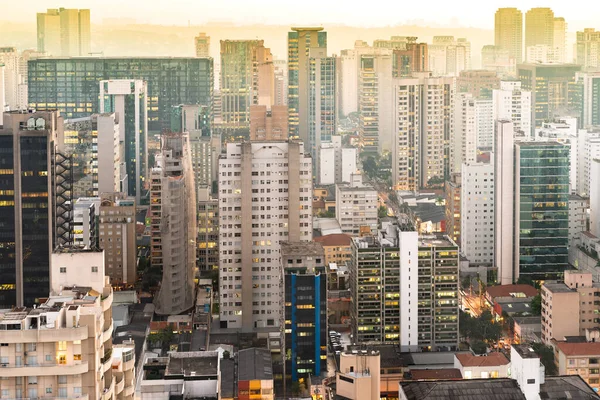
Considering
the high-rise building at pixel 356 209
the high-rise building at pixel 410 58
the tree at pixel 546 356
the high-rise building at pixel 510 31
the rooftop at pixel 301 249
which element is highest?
the high-rise building at pixel 510 31

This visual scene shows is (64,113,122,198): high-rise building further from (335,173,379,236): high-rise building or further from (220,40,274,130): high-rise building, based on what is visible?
(220,40,274,130): high-rise building

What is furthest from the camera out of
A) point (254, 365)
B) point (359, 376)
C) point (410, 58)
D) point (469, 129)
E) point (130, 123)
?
point (410, 58)

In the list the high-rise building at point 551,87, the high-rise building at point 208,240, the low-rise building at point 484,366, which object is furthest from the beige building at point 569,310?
the high-rise building at point 551,87

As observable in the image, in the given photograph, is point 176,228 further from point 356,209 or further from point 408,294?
point 356,209

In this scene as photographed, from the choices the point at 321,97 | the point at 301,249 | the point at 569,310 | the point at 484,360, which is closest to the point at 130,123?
the point at 321,97

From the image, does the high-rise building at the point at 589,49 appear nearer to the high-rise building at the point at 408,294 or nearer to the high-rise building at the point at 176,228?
the high-rise building at the point at 176,228

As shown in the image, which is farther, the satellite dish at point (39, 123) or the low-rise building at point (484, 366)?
the satellite dish at point (39, 123)

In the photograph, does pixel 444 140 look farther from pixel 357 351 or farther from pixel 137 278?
pixel 357 351

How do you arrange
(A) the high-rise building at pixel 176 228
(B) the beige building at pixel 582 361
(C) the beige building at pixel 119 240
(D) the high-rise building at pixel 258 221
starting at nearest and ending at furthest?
(B) the beige building at pixel 582 361
(D) the high-rise building at pixel 258 221
(A) the high-rise building at pixel 176 228
(C) the beige building at pixel 119 240
